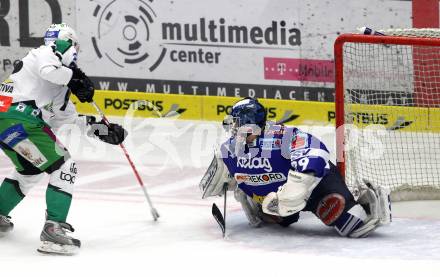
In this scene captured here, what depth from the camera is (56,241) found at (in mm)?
5832

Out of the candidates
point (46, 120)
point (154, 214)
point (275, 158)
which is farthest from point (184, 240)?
point (46, 120)

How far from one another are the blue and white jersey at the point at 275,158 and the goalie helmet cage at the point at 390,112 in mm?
624

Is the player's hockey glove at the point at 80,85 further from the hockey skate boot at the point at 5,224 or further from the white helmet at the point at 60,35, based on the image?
the hockey skate boot at the point at 5,224

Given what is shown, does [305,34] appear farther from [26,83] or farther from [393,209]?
[26,83]

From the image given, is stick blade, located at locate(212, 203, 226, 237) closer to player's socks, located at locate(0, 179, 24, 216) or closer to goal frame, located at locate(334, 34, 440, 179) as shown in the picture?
goal frame, located at locate(334, 34, 440, 179)

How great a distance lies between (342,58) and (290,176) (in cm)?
114

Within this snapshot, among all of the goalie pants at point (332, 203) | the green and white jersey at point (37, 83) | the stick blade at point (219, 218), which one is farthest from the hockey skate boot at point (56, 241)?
the goalie pants at point (332, 203)

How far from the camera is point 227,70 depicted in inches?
383

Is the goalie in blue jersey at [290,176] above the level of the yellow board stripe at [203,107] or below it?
below

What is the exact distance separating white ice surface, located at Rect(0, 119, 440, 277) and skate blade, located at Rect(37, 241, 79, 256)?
4 cm

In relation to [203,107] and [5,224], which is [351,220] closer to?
[5,224]

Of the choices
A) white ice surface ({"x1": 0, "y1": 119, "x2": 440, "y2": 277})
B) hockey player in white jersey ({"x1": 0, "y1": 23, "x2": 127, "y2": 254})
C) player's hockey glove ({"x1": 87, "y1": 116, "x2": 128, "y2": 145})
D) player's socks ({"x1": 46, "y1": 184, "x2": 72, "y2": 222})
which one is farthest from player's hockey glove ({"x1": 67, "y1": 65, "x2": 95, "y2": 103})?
white ice surface ({"x1": 0, "y1": 119, "x2": 440, "y2": 277})

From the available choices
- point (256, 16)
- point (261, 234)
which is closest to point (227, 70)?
point (256, 16)

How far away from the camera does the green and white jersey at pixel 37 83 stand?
19.2 ft
